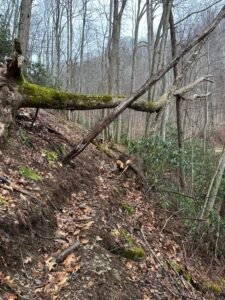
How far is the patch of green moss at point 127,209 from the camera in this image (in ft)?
20.5

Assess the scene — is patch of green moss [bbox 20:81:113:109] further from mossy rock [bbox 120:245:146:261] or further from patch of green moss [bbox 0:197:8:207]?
mossy rock [bbox 120:245:146:261]

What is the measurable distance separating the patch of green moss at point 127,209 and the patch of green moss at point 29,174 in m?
1.71

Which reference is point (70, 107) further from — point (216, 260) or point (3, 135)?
point (216, 260)

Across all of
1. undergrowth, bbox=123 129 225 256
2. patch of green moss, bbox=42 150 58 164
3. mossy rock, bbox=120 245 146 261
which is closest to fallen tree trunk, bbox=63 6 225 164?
patch of green moss, bbox=42 150 58 164

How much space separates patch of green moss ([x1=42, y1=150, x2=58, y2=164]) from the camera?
612 centimetres

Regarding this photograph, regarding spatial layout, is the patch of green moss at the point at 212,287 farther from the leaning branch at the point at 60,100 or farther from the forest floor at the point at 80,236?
the leaning branch at the point at 60,100

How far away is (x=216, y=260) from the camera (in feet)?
23.6

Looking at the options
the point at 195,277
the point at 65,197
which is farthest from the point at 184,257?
the point at 65,197

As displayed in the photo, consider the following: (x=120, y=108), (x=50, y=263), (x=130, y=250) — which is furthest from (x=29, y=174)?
(x=120, y=108)

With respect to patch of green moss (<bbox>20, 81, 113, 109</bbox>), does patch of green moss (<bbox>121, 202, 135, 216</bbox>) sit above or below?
below

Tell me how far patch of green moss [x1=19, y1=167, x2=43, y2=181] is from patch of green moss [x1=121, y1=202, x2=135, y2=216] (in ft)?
5.60

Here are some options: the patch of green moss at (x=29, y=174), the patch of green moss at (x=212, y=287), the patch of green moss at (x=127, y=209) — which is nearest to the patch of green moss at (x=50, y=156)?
the patch of green moss at (x=29, y=174)

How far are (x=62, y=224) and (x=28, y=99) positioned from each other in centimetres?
227

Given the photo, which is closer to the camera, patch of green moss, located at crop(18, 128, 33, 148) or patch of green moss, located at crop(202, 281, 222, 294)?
patch of green moss, located at crop(202, 281, 222, 294)
